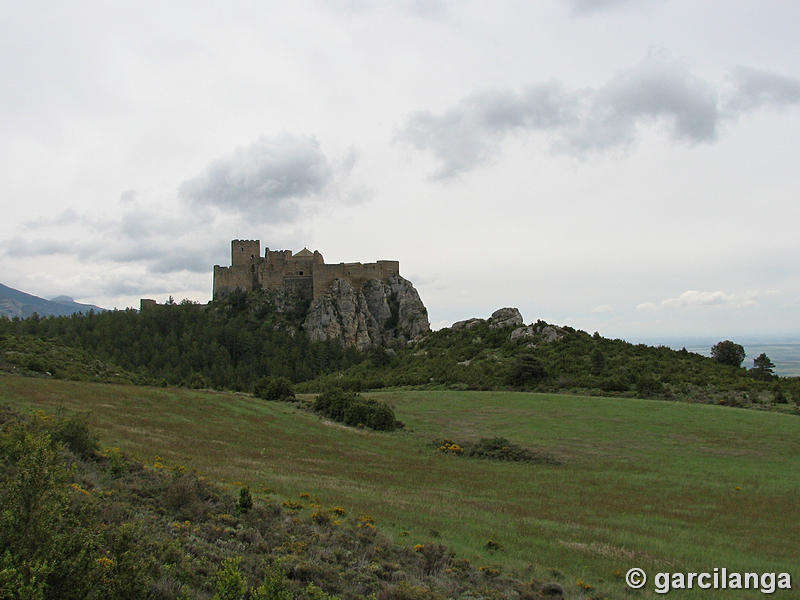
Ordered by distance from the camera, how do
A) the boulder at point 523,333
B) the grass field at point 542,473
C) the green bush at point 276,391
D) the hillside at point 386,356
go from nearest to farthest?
1. the grass field at point 542,473
2. the hillside at point 386,356
3. the green bush at point 276,391
4. the boulder at point 523,333

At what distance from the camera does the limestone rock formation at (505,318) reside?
6581 centimetres

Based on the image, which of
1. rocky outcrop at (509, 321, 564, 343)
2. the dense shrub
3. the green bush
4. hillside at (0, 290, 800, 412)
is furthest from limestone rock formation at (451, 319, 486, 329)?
the dense shrub

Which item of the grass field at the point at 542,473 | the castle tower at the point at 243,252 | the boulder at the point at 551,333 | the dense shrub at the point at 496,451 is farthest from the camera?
the castle tower at the point at 243,252

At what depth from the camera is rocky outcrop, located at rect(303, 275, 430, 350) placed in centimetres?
8444

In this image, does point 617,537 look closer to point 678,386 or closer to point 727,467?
point 727,467

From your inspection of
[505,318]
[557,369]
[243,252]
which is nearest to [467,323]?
[505,318]

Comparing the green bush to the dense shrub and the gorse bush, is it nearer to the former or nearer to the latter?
the gorse bush

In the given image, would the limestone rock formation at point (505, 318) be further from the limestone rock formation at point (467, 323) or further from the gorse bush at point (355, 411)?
the gorse bush at point (355, 411)

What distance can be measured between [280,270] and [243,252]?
8.78 meters

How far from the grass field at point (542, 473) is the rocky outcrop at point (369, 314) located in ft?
167

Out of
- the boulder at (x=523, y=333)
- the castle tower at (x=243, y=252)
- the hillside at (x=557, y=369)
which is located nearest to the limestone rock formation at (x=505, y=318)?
the hillside at (x=557, y=369)

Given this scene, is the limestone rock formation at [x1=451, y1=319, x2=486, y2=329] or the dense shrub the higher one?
the limestone rock formation at [x1=451, y1=319, x2=486, y2=329]

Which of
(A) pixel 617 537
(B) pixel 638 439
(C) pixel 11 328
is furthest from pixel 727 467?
(C) pixel 11 328

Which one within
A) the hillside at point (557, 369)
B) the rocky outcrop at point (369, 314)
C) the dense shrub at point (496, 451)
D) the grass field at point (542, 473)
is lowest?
the dense shrub at point (496, 451)
